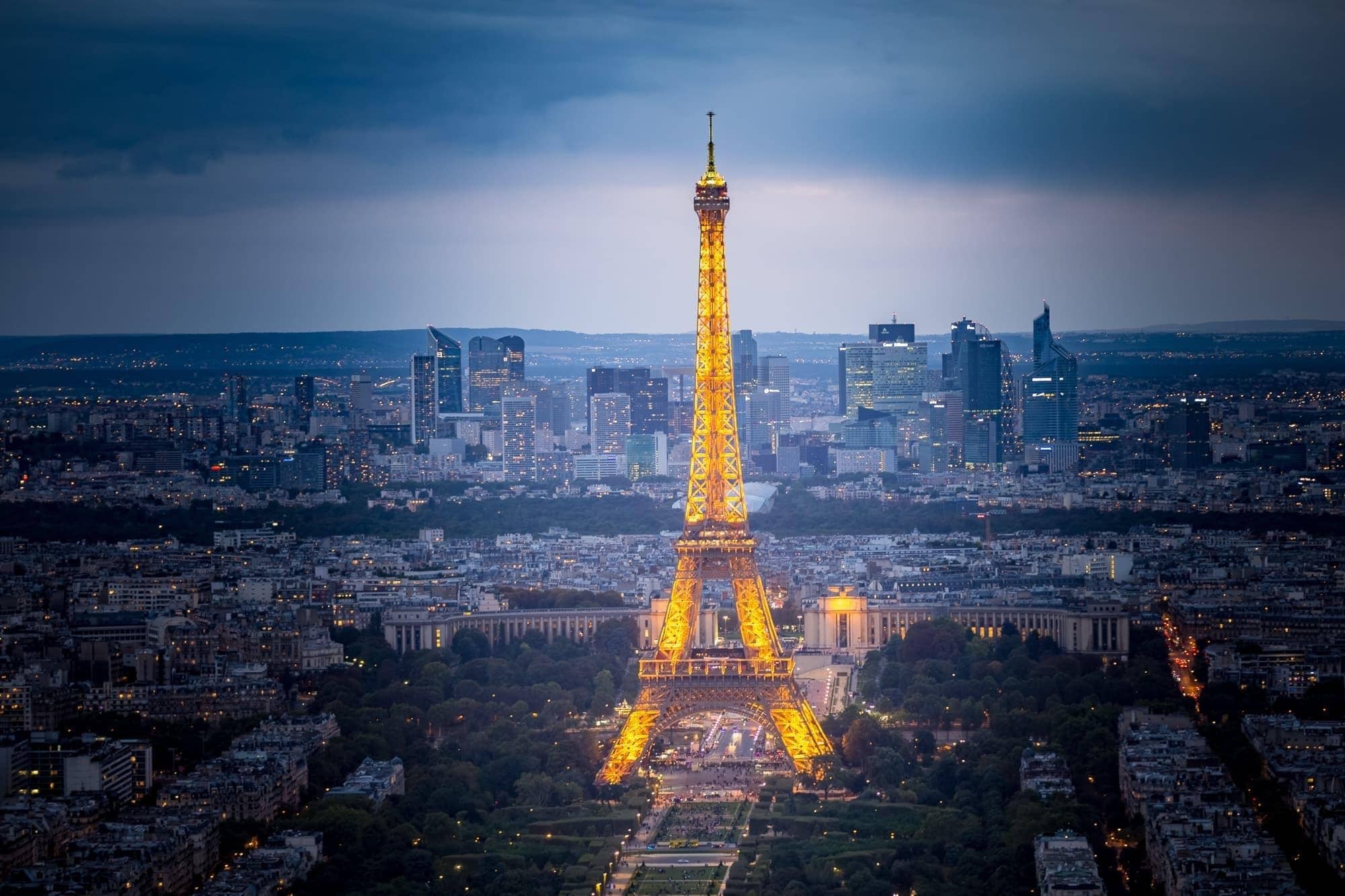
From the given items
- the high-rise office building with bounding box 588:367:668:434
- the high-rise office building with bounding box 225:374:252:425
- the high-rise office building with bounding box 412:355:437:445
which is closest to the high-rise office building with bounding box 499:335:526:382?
the high-rise office building with bounding box 412:355:437:445

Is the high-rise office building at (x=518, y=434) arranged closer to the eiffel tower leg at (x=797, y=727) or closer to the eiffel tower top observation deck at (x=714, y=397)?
the eiffel tower top observation deck at (x=714, y=397)

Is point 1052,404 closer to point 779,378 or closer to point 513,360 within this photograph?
point 779,378

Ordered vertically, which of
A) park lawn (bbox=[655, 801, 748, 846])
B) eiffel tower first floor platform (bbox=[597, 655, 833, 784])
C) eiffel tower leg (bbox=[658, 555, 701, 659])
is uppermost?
eiffel tower leg (bbox=[658, 555, 701, 659])

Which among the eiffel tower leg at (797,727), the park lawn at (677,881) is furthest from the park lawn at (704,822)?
the eiffel tower leg at (797,727)

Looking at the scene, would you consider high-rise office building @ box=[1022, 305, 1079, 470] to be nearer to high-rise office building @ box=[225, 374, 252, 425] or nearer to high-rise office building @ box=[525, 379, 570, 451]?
high-rise office building @ box=[525, 379, 570, 451]

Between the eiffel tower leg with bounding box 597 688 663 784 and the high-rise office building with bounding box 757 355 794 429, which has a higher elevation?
the high-rise office building with bounding box 757 355 794 429

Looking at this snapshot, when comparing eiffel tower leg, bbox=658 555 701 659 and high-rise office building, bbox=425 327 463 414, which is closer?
eiffel tower leg, bbox=658 555 701 659
